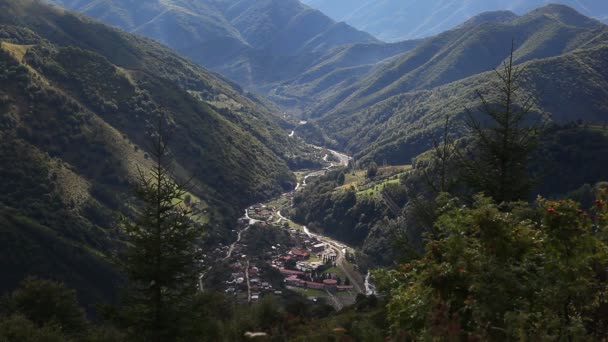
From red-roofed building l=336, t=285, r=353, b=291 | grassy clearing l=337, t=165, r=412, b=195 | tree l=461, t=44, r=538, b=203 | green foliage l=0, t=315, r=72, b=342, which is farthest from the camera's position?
grassy clearing l=337, t=165, r=412, b=195

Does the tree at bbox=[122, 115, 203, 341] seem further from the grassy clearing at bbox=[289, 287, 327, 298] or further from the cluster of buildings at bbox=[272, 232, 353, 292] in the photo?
the cluster of buildings at bbox=[272, 232, 353, 292]

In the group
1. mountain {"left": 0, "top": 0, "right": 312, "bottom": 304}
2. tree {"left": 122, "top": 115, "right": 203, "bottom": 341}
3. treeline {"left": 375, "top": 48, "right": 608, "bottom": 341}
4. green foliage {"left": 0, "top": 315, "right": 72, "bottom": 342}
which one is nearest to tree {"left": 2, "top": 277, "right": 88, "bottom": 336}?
green foliage {"left": 0, "top": 315, "right": 72, "bottom": 342}

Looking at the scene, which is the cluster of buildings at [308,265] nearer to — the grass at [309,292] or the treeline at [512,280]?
the grass at [309,292]

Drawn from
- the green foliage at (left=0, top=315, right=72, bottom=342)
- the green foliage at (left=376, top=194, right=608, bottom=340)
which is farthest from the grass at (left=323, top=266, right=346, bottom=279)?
the green foliage at (left=376, top=194, right=608, bottom=340)

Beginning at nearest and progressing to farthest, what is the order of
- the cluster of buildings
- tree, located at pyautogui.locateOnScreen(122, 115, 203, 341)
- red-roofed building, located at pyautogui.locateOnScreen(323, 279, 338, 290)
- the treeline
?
1. the treeline
2. tree, located at pyautogui.locateOnScreen(122, 115, 203, 341)
3. red-roofed building, located at pyautogui.locateOnScreen(323, 279, 338, 290)
4. the cluster of buildings

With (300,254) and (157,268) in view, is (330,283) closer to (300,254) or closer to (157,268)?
(300,254)

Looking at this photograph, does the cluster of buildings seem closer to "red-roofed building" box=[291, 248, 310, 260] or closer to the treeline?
"red-roofed building" box=[291, 248, 310, 260]

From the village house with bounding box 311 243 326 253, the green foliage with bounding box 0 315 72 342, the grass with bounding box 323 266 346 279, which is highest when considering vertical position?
the village house with bounding box 311 243 326 253

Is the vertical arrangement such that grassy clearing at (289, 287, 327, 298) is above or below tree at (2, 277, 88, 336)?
below

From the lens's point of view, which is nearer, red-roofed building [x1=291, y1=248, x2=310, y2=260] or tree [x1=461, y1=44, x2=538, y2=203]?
tree [x1=461, y1=44, x2=538, y2=203]

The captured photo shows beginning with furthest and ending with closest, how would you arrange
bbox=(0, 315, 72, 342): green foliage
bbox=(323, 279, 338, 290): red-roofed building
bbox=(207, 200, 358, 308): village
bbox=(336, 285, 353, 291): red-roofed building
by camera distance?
bbox=(323, 279, 338, 290): red-roofed building → bbox=(336, 285, 353, 291): red-roofed building → bbox=(207, 200, 358, 308): village → bbox=(0, 315, 72, 342): green foliage
